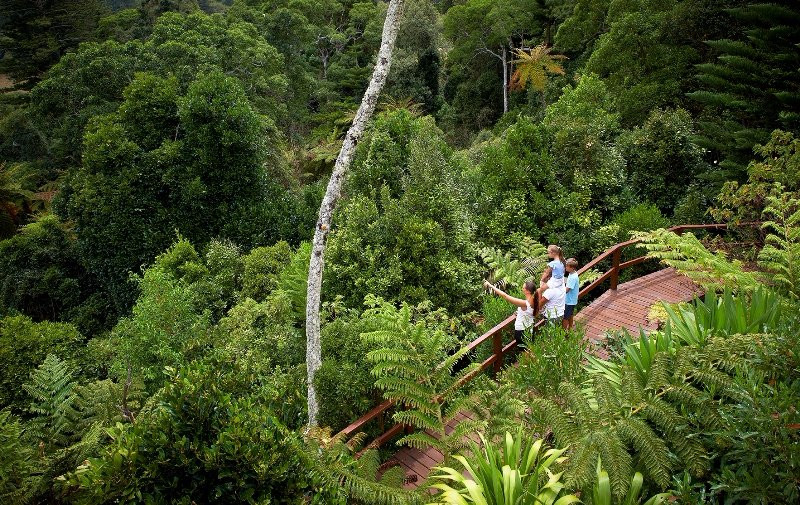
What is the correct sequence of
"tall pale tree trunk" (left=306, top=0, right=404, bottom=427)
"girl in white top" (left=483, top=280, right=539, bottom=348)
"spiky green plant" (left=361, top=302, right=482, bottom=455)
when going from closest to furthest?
"spiky green plant" (left=361, top=302, right=482, bottom=455) < "tall pale tree trunk" (left=306, top=0, right=404, bottom=427) < "girl in white top" (left=483, top=280, right=539, bottom=348)

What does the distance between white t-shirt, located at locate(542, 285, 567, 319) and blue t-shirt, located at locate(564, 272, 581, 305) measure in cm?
20

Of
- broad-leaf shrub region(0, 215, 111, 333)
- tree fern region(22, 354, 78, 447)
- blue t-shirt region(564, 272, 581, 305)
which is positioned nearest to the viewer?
tree fern region(22, 354, 78, 447)

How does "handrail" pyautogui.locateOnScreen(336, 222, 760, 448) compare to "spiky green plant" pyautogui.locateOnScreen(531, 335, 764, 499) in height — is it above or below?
below

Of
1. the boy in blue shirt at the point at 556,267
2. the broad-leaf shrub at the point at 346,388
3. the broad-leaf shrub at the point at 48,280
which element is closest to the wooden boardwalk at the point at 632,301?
the boy in blue shirt at the point at 556,267

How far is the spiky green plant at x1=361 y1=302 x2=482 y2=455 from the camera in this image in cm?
471

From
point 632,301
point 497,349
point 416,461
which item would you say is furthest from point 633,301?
point 416,461

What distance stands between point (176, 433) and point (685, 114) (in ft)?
40.9

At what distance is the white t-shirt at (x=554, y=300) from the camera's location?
6520 mm

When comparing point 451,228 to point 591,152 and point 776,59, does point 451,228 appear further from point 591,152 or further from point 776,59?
point 776,59

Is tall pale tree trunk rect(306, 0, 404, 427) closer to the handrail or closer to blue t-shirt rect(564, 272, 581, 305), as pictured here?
the handrail

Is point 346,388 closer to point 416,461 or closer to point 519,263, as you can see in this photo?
point 416,461

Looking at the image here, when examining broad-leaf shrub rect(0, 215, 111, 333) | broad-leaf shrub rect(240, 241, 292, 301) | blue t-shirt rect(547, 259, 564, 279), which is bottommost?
broad-leaf shrub rect(0, 215, 111, 333)

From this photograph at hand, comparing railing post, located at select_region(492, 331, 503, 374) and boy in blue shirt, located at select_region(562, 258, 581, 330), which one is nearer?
railing post, located at select_region(492, 331, 503, 374)

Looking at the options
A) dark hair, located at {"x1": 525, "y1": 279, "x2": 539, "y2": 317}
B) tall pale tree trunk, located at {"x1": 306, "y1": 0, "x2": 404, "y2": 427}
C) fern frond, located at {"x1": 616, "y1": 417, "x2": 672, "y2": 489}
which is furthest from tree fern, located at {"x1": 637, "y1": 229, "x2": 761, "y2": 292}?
tall pale tree trunk, located at {"x1": 306, "y1": 0, "x2": 404, "y2": 427}
